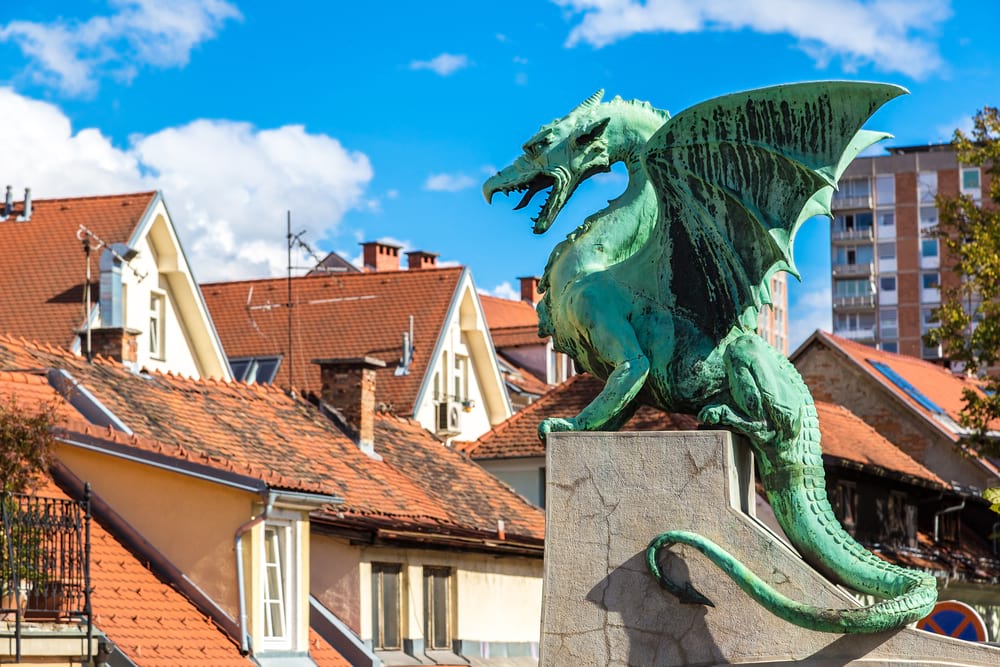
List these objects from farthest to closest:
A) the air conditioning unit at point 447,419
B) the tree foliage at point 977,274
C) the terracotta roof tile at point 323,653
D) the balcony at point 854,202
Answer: the balcony at point 854,202, the air conditioning unit at point 447,419, the tree foliage at point 977,274, the terracotta roof tile at point 323,653

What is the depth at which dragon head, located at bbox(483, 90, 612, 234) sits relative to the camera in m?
12.2

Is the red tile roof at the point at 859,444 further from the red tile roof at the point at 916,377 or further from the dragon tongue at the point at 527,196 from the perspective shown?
the dragon tongue at the point at 527,196

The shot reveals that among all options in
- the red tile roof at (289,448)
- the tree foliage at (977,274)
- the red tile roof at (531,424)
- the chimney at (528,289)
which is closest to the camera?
the red tile roof at (289,448)

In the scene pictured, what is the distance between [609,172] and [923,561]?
28307 millimetres

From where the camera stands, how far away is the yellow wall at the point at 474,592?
81.7ft

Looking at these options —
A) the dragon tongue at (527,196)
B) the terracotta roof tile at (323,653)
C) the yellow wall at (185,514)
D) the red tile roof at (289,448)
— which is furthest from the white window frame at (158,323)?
the dragon tongue at (527,196)

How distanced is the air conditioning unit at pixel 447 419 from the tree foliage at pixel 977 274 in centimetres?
1493

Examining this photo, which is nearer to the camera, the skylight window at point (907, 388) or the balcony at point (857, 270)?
the skylight window at point (907, 388)

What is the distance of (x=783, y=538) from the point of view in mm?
11617

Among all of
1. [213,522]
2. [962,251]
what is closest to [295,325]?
[962,251]

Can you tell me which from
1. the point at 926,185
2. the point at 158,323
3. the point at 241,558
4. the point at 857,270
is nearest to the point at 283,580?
the point at 241,558

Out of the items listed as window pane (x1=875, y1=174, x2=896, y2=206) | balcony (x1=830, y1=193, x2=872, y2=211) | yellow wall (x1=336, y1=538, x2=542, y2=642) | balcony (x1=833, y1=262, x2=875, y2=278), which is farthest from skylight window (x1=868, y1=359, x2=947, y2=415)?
balcony (x1=833, y1=262, x2=875, y2=278)

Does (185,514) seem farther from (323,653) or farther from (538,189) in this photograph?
(538,189)

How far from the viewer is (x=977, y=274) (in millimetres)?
28734
